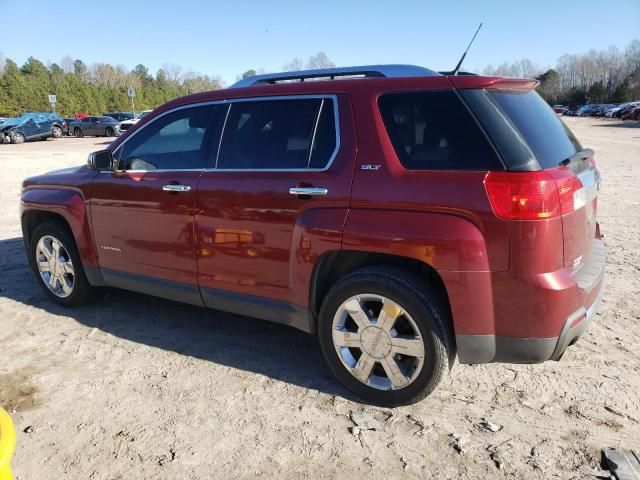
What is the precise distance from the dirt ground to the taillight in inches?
48.4

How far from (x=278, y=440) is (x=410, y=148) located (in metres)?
1.79

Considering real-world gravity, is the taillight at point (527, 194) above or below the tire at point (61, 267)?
above

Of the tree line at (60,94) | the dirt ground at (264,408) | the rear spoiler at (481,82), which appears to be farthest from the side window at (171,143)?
the tree line at (60,94)

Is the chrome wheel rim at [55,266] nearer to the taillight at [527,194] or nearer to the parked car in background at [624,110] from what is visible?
the taillight at [527,194]

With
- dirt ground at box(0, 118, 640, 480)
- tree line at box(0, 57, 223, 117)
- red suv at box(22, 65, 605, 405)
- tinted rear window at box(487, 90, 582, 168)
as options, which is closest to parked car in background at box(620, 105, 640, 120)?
tree line at box(0, 57, 223, 117)

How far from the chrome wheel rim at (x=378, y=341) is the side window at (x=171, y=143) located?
5.22ft

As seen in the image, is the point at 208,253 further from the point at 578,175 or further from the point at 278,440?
the point at 578,175

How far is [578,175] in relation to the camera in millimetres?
2938

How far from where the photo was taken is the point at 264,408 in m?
3.19

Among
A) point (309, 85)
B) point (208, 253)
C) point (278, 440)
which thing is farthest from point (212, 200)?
point (278, 440)

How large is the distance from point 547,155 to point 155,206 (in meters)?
2.74

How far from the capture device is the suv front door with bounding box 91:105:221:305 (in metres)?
3.84

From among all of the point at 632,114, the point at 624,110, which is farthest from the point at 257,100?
the point at 624,110

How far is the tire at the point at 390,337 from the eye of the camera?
2.89m
